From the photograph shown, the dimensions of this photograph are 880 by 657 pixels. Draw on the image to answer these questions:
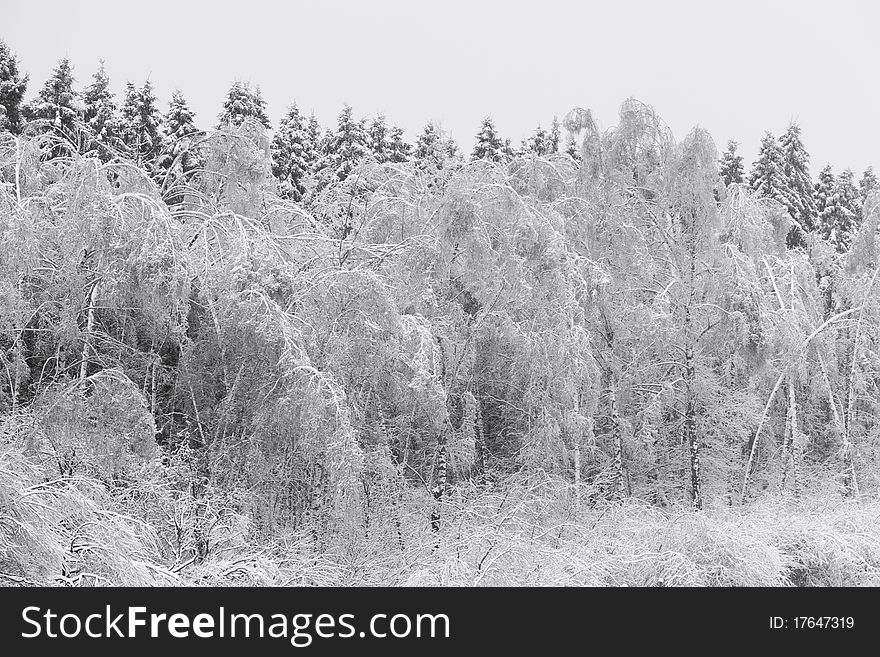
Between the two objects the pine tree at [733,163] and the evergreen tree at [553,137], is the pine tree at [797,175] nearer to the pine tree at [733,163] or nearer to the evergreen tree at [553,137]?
the pine tree at [733,163]

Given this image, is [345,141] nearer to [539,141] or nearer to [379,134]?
[379,134]

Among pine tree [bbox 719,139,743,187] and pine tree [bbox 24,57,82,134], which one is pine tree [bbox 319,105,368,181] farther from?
pine tree [bbox 719,139,743,187]

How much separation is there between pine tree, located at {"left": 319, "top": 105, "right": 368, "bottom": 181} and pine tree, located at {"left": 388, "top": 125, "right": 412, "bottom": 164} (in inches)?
61.7

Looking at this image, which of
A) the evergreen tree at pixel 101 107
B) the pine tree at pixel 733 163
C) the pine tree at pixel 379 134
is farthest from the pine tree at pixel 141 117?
the pine tree at pixel 733 163

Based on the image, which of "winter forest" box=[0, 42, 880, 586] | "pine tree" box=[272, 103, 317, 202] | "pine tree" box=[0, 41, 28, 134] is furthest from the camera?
"pine tree" box=[272, 103, 317, 202]

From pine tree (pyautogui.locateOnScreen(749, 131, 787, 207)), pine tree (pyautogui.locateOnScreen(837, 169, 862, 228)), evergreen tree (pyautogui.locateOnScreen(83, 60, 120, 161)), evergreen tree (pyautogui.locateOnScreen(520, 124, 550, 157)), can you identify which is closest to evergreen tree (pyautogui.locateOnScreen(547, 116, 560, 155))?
evergreen tree (pyautogui.locateOnScreen(520, 124, 550, 157))

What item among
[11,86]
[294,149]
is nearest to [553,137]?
[294,149]

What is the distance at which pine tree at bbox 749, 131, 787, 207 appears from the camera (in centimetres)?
2469

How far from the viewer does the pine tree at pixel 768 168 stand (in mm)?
24688

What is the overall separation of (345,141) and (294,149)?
58.8 inches

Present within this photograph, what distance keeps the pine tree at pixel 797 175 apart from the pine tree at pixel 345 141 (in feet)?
42.9

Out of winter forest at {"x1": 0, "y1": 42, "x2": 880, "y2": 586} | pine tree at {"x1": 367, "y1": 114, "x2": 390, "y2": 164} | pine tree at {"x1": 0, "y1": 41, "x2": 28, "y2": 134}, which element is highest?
pine tree at {"x1": 367, "y1": 114, "x2": 390, "y2": 164}

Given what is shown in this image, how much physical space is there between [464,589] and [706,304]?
6828 mm

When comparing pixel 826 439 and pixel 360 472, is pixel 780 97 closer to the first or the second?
pixel 826 439
